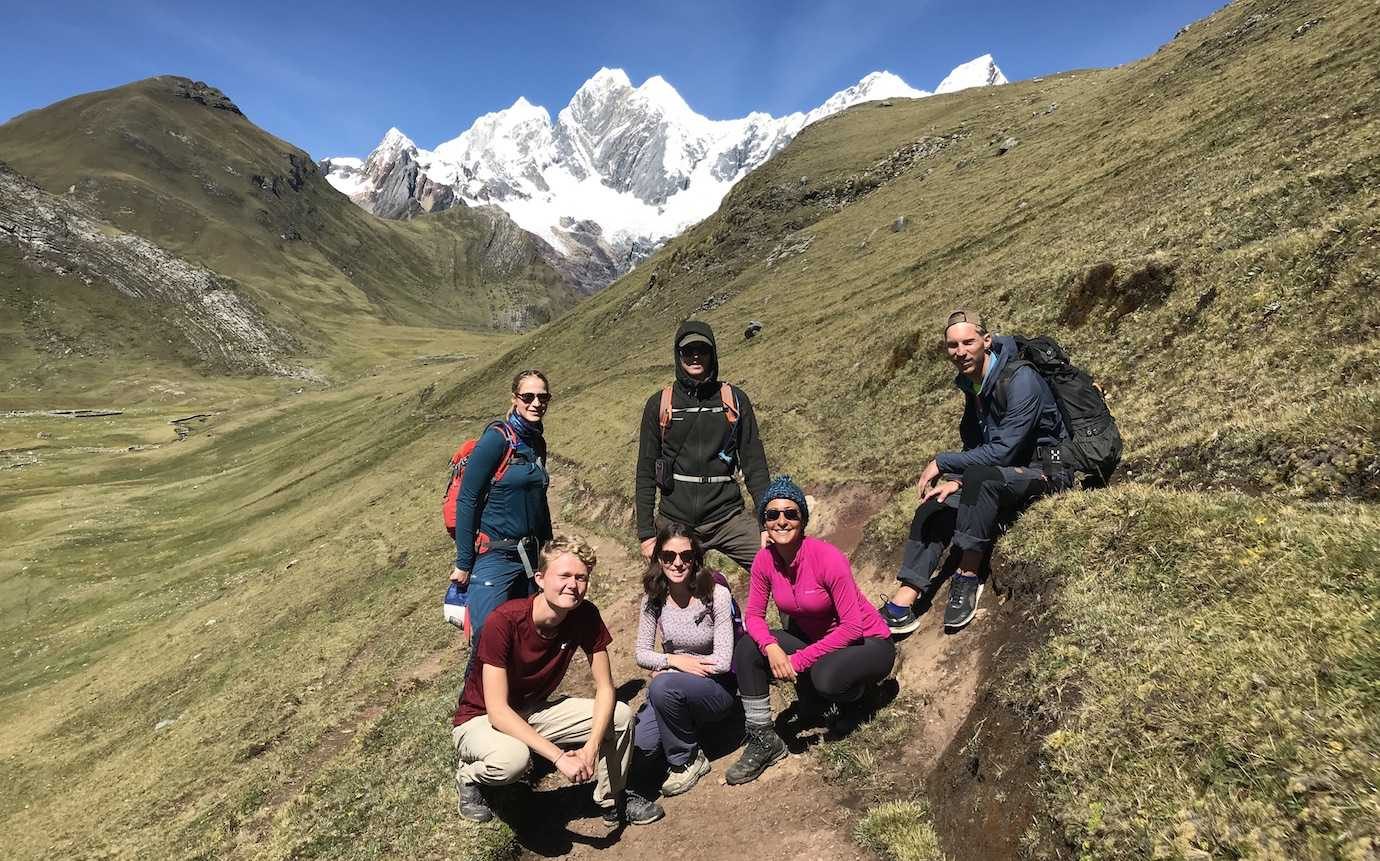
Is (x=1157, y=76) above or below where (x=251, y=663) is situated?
above

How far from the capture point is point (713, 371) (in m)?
9.18

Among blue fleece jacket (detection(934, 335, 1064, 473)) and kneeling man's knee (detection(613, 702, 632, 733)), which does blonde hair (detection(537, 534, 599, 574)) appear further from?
blue fleece jacket (detection(934, 335, 1064, 473))

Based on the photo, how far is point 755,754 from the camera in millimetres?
8023

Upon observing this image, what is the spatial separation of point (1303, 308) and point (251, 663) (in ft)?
103

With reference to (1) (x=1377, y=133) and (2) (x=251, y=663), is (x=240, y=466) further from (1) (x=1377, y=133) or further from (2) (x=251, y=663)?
(1) (x=1377, y=133)

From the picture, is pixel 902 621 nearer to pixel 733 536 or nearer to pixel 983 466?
pixel 983 466

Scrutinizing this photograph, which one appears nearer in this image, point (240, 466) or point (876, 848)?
point (876, 848)

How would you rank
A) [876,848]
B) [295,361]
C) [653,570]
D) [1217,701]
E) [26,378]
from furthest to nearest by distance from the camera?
1. [295,361]
2. [26,378]
3. [653,570]
4. [876,848]
5. [1217,701]

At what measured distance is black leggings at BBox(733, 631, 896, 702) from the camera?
24.9ft

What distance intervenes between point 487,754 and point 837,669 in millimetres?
4250

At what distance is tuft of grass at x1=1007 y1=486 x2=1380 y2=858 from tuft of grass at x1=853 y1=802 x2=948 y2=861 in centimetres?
143

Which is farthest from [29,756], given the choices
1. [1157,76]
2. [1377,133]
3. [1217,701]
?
[1157,76]

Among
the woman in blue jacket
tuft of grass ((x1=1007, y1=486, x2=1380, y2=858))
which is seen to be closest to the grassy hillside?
tuft of grass ((x1=1007, y1=486, x2=1380, y2=858))

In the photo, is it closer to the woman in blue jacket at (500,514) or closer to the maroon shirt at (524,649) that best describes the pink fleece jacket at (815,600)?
the maroon shirt at (524,649)
